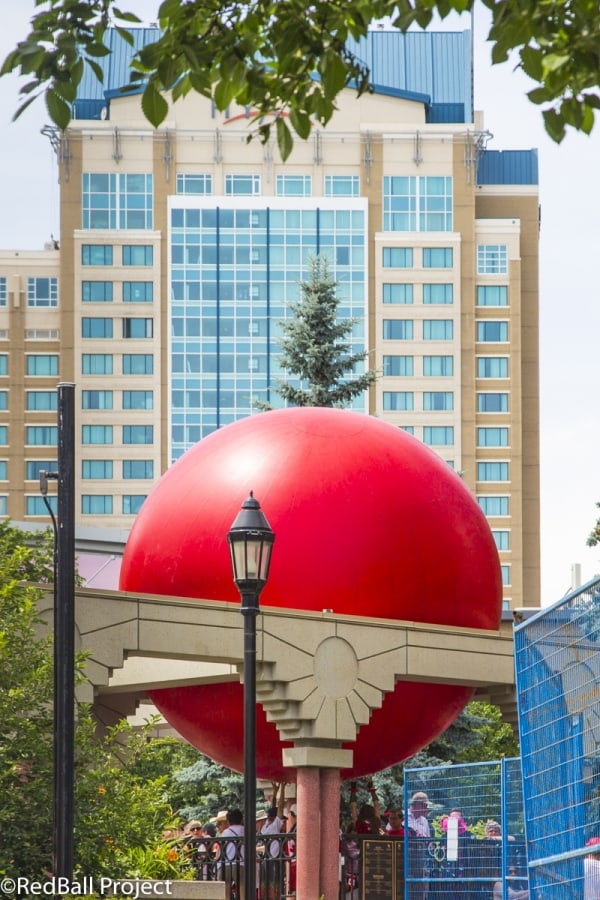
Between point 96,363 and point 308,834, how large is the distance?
11840 cm

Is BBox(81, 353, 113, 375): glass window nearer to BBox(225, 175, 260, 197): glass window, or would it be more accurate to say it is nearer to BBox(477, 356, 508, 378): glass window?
BBox(225, 175, 260, 197): glass window

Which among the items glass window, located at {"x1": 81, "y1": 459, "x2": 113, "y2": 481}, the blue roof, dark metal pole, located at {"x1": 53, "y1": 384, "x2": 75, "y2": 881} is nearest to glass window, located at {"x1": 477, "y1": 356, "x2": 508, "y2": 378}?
the blue roof

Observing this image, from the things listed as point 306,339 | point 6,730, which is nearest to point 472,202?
point 306,339

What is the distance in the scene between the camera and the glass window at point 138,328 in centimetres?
13712

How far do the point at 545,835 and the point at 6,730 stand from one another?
19.1 ft

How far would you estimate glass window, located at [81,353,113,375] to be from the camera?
13812 cm

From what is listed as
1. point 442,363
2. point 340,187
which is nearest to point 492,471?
point 442,363

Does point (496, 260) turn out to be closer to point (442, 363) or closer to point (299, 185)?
point (442, 363)

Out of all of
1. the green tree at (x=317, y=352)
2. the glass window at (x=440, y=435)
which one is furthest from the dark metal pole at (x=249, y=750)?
the glass window at (x=440, y=435)

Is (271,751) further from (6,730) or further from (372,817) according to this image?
(6,730)

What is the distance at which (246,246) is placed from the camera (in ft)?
448

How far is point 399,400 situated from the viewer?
448ft

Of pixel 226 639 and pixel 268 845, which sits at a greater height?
pixel 226 639

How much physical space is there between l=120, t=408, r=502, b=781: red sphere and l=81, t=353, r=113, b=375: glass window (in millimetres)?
116435
